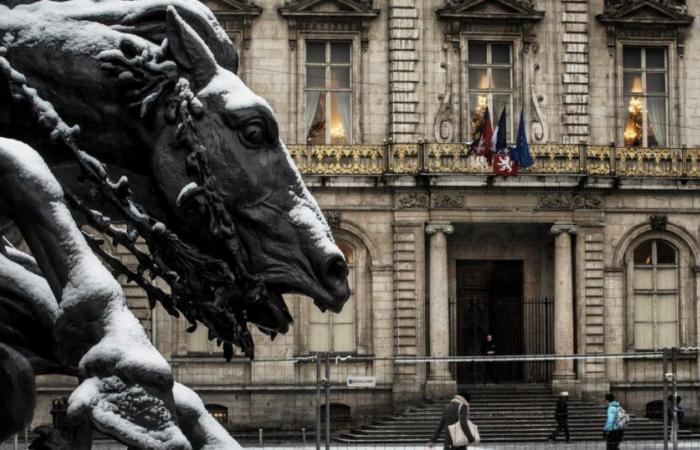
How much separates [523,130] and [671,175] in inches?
148

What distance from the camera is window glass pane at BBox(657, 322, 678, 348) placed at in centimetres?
3609

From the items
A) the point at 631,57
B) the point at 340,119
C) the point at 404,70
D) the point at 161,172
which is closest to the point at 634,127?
the point at 631,57

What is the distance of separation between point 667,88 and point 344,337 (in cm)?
846

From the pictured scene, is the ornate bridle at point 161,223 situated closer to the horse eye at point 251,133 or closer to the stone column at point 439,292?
the horse eye at point 251,133

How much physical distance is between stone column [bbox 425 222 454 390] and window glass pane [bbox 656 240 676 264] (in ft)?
14.2

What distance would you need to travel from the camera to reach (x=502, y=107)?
35688 mm

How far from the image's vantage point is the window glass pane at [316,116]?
117 feet

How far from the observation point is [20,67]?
4.15 metres

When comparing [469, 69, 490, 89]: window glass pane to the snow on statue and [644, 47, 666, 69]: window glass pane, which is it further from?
the snow on statue

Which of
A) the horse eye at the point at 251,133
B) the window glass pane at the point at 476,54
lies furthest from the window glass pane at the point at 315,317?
the horse eye at the point at 251,133

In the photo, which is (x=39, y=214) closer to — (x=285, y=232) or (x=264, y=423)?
(x=285, y=232)

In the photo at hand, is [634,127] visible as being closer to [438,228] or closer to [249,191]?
[438,228]

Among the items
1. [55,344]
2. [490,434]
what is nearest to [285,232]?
[55,344]

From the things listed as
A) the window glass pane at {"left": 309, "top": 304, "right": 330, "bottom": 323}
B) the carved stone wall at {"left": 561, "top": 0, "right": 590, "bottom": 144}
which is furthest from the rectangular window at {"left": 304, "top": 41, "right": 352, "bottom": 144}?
the carved stone wall at {"left": 561, "top": 0, "right": 590, "bottom": 144}
